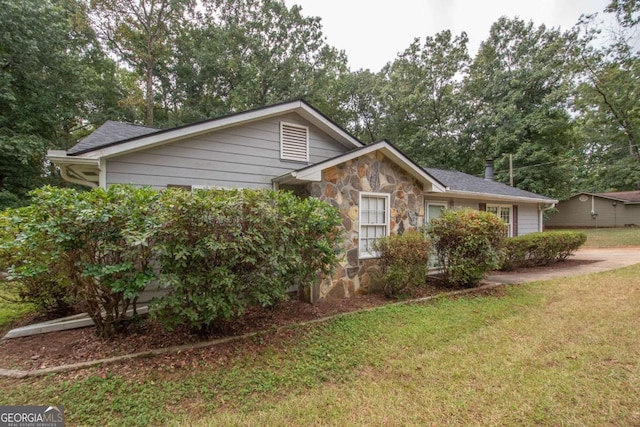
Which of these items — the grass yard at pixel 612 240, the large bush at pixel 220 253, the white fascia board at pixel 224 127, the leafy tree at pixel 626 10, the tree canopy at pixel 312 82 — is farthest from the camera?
the grass yard at pixel 612 240

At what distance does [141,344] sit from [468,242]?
21.0 feet

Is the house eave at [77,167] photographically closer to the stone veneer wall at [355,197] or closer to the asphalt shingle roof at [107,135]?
the asphalt shingle roof at [107,135]

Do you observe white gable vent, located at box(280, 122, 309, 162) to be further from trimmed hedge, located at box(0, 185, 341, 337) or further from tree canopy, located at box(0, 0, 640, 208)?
tree canopy, located at box(0, 0, 640, 208)

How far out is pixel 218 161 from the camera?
6.04 m

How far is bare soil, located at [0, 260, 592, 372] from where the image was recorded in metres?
3.49

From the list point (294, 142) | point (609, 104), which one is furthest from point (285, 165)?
point (609, 104)

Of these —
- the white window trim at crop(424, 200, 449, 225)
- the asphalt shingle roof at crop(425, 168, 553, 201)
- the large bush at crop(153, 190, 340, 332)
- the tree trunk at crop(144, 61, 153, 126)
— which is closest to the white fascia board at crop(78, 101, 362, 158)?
the large bush at crop(153, 190, 340, 332)

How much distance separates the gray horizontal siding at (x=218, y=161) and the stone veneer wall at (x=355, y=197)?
131 centimetres

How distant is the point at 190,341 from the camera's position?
3975 mm

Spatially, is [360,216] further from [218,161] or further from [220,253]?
[220,253]

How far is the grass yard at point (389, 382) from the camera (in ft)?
8.47

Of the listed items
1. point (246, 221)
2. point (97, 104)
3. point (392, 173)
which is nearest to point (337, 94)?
point (97, 104)

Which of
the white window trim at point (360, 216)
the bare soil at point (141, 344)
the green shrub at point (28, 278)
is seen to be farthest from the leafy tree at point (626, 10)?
the green shrub at point (28, 278)

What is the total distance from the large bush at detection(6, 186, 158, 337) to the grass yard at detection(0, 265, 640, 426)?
1039 mm
